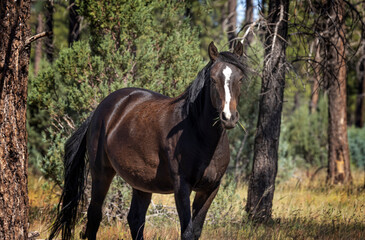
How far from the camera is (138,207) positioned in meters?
5.02

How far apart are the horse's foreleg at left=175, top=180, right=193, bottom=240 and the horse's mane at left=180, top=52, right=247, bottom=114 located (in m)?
0.75

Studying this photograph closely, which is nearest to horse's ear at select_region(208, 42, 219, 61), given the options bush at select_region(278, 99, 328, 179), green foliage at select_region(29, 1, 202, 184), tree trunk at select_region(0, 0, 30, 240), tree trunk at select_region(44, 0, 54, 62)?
tree trunk at select_region(0, 0, 30, 240)

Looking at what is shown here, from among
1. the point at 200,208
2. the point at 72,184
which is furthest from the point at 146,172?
the point at 72,184

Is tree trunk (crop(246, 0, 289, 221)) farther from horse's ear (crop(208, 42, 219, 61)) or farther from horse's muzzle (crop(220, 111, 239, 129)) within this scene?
horse's muzzle (crop(220, 111, 239, 129))

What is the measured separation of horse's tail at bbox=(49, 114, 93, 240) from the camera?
4996 millimetres

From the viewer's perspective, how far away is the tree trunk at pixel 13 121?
3.26 m

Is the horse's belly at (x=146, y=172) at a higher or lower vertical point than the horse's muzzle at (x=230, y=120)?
lower

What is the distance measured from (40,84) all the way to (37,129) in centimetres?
452

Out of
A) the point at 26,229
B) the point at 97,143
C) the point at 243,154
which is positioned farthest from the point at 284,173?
the point at 26,229

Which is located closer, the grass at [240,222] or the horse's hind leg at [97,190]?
the horse's hind leg at [97,190]

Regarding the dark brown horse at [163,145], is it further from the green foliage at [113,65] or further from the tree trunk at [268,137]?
the tree trunk at [268,137]

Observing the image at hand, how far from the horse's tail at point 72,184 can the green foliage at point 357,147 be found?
13.5 metres

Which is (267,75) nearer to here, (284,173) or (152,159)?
(152,159)

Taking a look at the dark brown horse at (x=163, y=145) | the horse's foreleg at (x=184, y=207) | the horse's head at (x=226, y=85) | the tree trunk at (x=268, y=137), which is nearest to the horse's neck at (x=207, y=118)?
the dark brown horse at (x=163, y=145)
